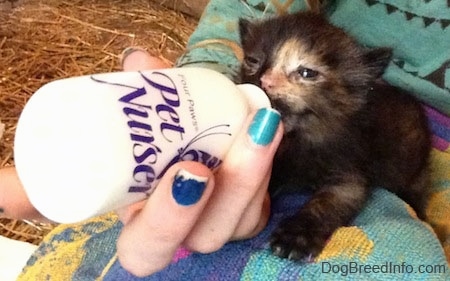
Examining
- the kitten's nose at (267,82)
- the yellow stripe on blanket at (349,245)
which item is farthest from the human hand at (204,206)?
the kitten's nose at (267,82)

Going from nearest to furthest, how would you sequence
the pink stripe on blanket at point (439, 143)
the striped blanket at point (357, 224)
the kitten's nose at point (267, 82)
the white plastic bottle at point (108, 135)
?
the white plastic bottle at point (108, 135)
the striped blanket at point (357, 224)
the kitten's nose at point (267, 82)
the pink stripe on blanket at point (439, 143)

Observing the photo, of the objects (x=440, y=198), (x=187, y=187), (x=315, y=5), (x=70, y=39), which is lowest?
(x=70, y=39)

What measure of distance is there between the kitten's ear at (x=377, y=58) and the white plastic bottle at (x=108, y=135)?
1.50ft

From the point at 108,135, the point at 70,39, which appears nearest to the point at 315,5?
the point at 108,135

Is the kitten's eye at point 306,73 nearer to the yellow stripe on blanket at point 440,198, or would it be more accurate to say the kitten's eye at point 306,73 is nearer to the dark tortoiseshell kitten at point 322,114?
the dark tortoiseshell kitten at point 322,114

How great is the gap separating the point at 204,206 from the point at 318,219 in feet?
0.98

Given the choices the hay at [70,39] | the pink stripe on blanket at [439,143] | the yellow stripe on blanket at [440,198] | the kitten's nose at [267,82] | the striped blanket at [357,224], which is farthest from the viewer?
the hay at [70,39]

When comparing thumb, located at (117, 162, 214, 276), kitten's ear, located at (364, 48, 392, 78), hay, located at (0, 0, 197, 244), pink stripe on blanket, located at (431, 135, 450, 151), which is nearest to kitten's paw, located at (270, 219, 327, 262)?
thumb, located at (117, 162, 214, 276)

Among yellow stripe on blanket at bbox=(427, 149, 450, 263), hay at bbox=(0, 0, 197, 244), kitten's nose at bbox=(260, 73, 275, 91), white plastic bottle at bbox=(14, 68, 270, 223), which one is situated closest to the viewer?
white plastic bottle at bbox=(14, 68, 270, 223)

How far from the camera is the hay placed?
2.13 m

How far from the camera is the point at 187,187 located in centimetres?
70

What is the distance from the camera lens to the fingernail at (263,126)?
2.38ft

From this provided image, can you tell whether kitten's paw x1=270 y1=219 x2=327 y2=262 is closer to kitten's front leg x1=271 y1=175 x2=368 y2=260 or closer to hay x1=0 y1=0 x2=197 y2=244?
kitten's front leg x1=271 y1=175 x2=368 y2=260

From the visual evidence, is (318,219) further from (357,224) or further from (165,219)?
(165,219)
